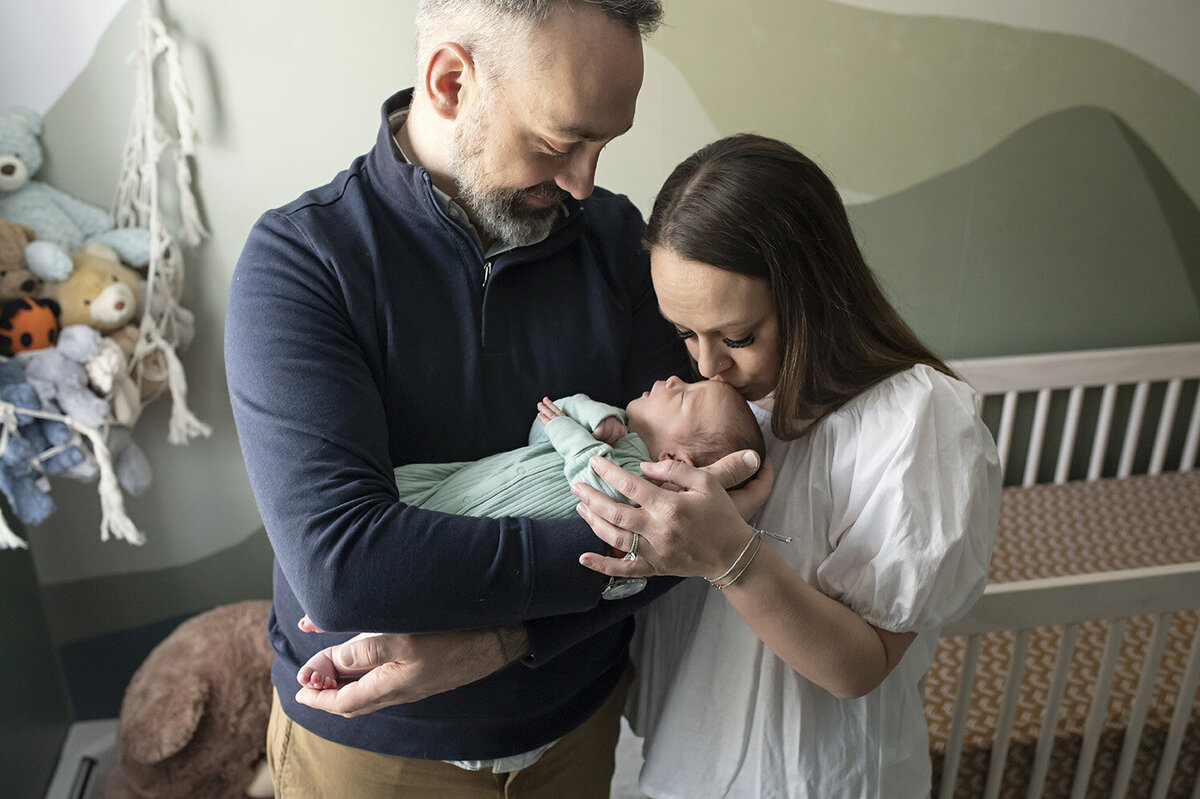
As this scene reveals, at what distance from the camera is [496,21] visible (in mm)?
1011

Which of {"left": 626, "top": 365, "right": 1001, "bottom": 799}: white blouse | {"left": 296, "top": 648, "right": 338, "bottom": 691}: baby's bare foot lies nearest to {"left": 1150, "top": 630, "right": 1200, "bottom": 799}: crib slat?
{"left": 626, "top": 365, "right": 1001, "bottom": 799}: white blouse

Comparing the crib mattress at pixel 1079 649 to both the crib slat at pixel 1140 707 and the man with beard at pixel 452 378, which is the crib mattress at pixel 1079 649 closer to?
the crib slat at pixel 1140 707

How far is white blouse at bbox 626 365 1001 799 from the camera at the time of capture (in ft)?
3.59

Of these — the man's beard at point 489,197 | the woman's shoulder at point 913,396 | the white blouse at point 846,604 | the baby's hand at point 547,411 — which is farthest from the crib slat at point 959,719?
the man's beard at point 489,197

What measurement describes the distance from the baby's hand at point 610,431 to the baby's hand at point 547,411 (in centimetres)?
5

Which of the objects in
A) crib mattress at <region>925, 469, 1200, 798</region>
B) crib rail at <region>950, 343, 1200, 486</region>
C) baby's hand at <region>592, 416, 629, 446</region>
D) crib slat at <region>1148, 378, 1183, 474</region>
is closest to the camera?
baby's hand at <region>592, 416, 629, 446</region>

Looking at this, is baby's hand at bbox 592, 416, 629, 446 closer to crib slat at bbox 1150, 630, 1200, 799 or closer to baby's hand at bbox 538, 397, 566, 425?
baby's hand at bbox 538, 397, 566, 425

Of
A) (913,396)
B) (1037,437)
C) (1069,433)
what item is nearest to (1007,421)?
(1037,437)

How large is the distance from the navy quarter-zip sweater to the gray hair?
148mm

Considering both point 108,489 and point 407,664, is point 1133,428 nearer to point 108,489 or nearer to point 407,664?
point 407,664

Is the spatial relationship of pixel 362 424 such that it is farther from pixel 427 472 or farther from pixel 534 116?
pixel 534 116

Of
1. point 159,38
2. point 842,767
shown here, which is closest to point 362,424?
point 842,767

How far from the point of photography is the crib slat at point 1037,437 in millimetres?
2709

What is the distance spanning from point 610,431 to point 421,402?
247 millimetres
